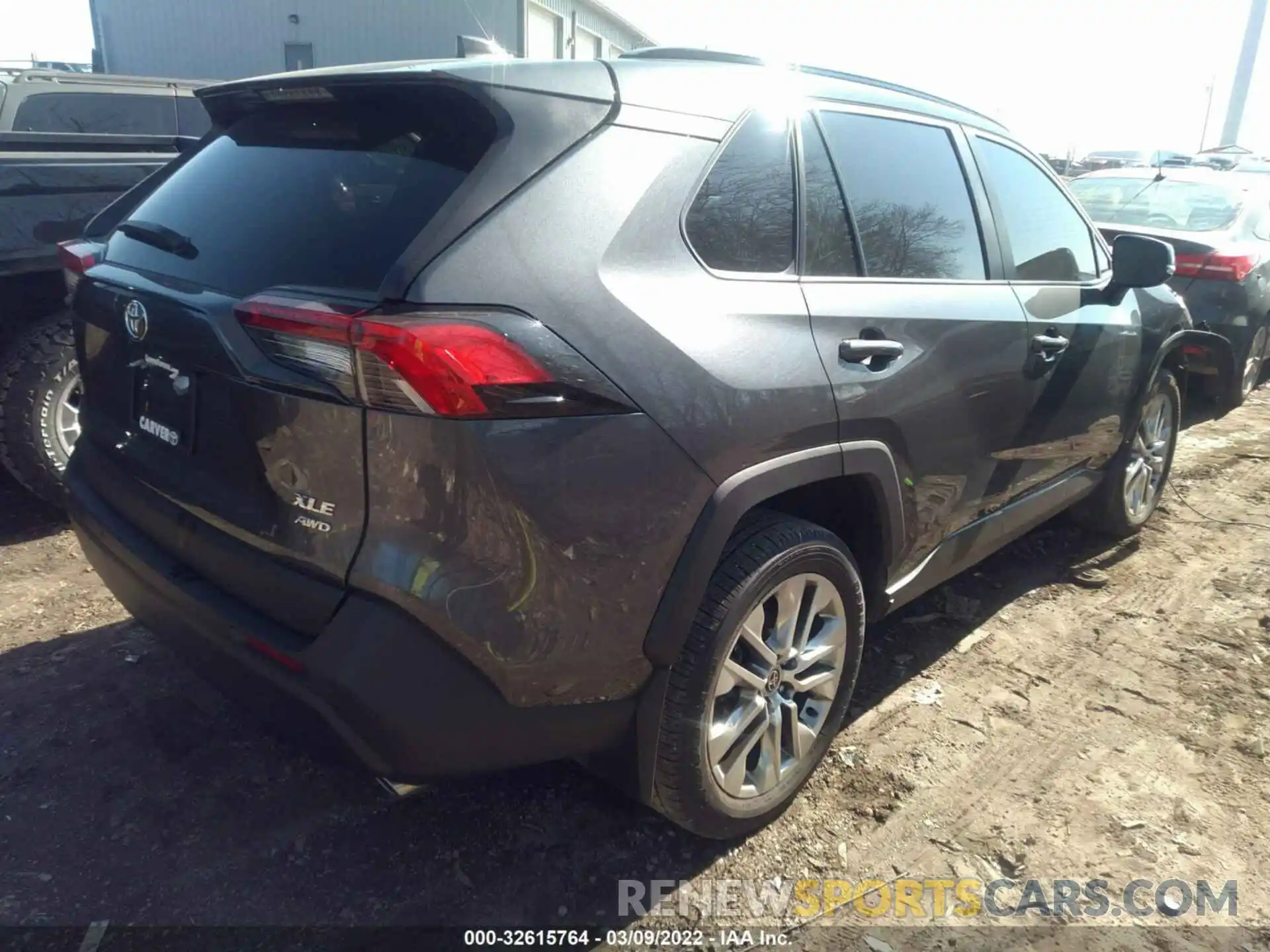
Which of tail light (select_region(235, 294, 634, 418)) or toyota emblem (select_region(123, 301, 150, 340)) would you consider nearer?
tail light (select_region(235, 294, 634, 418))

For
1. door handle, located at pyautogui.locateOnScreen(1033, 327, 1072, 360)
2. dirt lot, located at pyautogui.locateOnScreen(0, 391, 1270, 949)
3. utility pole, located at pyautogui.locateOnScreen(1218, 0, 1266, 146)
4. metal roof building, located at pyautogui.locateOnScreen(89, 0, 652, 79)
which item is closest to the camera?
dirt lot, located at pyautogui.locateOnScreen(0, 391, 1270, 949)

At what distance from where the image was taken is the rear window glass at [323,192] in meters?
1.88

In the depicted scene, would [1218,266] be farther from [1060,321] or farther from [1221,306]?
[1060,321]

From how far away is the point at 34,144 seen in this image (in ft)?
15.4

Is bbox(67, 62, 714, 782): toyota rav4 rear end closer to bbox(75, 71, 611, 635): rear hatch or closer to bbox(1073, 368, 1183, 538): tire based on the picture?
bbox(75, 71, 611, 635): rear hatch

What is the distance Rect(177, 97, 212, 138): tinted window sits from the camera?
7.04 meters

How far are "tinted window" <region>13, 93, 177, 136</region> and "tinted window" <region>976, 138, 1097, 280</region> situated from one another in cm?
547

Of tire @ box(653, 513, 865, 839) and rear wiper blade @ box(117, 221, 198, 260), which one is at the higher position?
rear wiper blade @ box(117, 221, 198, 260)

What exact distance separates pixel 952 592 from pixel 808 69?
2.27 meters

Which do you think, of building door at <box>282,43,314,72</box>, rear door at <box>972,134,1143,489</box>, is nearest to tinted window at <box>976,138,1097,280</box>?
rear door at <box>972,134,1143,489</box>

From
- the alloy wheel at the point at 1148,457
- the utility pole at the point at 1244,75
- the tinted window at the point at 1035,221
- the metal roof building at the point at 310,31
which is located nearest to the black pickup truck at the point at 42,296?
the tinted window at the point at 1035,221

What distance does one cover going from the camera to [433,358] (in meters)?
1.68

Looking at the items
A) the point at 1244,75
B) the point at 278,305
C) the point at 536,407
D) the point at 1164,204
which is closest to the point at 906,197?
the point at 536,407

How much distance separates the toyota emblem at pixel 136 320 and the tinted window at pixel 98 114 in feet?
15.5
